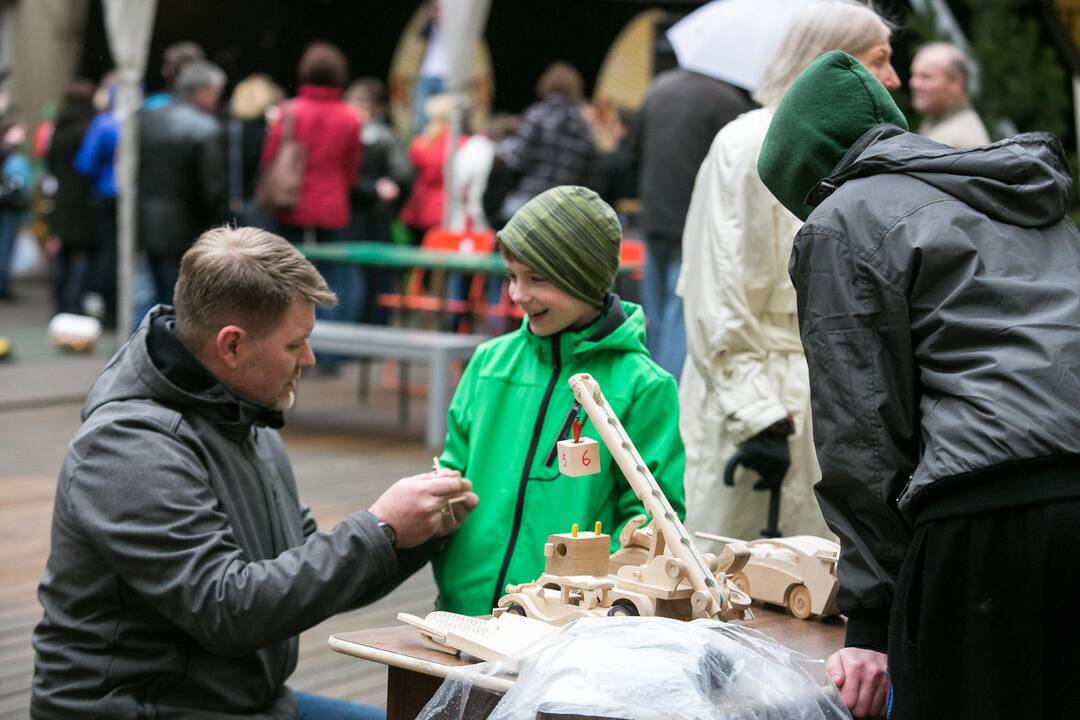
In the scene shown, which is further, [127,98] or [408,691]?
[127,98]

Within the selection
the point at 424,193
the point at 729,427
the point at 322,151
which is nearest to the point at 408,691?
the point at 729,427

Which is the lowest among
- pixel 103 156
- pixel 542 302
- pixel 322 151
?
pixel 103 156

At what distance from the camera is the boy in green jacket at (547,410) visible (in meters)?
2.88

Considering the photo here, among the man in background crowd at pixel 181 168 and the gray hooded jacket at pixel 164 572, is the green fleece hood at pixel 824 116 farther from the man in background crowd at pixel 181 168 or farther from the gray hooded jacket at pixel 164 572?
the man in background crowd at pixel 181 168

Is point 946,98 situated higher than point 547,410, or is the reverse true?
point 946,98

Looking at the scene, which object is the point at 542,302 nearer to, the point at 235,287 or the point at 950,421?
the point at 235,287

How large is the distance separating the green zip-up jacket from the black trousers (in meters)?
0.89

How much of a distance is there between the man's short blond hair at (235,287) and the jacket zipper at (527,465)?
51cm

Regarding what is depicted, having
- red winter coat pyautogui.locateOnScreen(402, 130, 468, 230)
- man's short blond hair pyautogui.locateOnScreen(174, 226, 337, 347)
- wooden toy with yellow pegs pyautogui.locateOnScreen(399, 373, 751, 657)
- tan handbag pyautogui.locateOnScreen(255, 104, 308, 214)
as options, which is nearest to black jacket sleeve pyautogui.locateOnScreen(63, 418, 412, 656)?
man's short blond hair pyautogui.locateOnScreen(174, 226, 337, 347)

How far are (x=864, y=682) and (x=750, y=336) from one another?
5.36 ft

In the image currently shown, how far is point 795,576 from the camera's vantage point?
2.58 m

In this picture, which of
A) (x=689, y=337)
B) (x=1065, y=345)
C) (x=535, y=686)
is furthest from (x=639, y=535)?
(x=689, y=337)

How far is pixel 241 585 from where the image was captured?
2520 millimetres

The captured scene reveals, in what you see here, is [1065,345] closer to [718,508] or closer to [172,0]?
[718,508]
